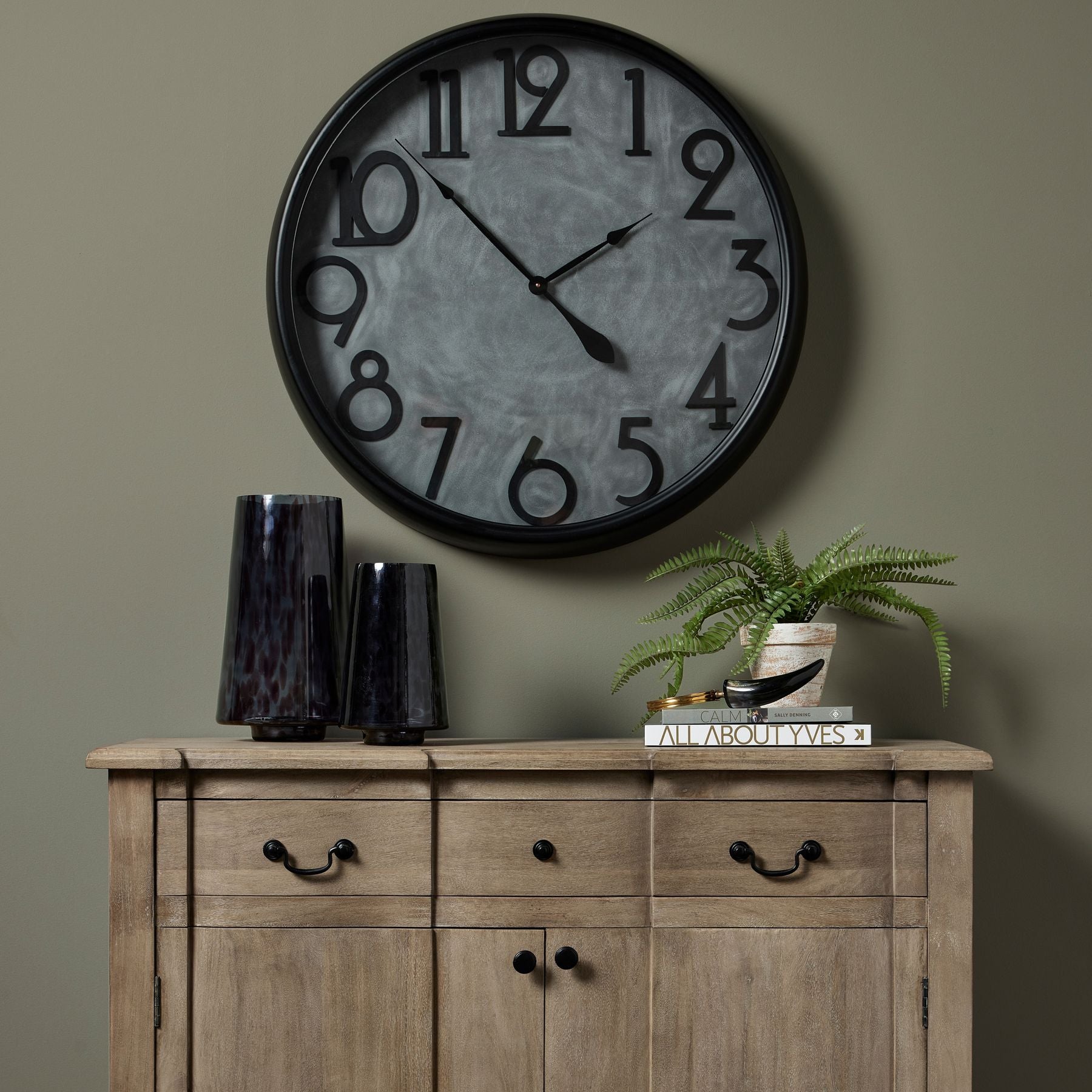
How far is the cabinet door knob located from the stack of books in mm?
190

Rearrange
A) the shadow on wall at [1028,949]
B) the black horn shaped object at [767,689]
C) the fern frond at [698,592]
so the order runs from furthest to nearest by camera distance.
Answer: the shadow on wall at [1028,949] → the fern frond at [698,592] → the black horn shaped object at [767,689]

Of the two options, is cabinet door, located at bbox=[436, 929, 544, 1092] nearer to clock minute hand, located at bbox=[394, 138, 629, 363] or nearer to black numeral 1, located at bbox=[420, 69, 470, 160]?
clock minute hand, located at bbox=[394, 138, 629, 363]

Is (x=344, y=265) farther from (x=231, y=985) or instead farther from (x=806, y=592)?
(x=231, y=985)

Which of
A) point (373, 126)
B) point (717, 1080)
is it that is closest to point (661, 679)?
point (717, 1080)

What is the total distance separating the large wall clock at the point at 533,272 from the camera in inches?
65.9

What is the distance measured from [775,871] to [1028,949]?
65cm

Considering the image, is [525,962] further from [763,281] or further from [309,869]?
[763,281]

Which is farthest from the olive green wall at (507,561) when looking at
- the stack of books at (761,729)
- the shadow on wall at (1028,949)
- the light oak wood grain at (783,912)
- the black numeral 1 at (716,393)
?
the light oak wood grain at (783,912)

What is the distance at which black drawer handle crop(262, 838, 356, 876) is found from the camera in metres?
1.33

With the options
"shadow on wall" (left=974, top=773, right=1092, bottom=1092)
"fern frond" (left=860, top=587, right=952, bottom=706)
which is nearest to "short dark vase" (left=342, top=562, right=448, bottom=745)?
"fern frond" (left=860, top=587, right=952, bottom=706)

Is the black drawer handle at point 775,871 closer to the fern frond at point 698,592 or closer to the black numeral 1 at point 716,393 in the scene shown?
the fern frond at point 698,592

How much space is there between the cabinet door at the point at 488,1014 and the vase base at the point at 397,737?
0.26 metres

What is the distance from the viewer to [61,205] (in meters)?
1.75

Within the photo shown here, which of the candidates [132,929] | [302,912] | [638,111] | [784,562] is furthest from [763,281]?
[132,929]
